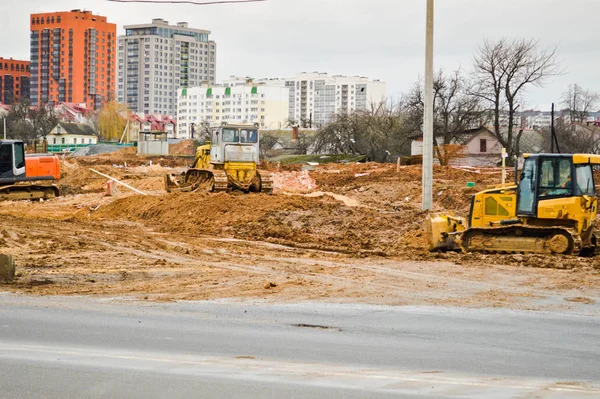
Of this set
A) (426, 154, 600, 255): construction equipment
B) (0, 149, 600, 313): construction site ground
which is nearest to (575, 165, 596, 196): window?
(426, 154, 600, 255): construction equipment

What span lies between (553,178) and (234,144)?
60.9ft

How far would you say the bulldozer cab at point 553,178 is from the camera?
701 inches

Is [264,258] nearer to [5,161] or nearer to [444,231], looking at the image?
[444,231]

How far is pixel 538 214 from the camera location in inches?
719

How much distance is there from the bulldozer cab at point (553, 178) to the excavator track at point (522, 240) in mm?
460

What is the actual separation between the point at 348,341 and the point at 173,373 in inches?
95.4

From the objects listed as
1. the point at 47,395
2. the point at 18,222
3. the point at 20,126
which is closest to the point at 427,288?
the point at 47,395

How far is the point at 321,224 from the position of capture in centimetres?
2491

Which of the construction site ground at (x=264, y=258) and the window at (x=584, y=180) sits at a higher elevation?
the window at (x=584, y=180)

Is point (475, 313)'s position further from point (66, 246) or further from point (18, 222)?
point (18, 222)

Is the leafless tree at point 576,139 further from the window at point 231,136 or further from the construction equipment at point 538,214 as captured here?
the construction equipment at point 538,214

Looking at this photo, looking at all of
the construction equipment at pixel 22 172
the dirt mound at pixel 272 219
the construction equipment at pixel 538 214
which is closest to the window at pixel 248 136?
the dirt mound at pixel 272 219

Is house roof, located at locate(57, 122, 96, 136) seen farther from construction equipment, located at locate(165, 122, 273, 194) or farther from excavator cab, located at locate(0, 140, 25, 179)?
construction equipment, located at locate(165, 122, 273, 194)

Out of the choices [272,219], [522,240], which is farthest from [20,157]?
[522,240]
